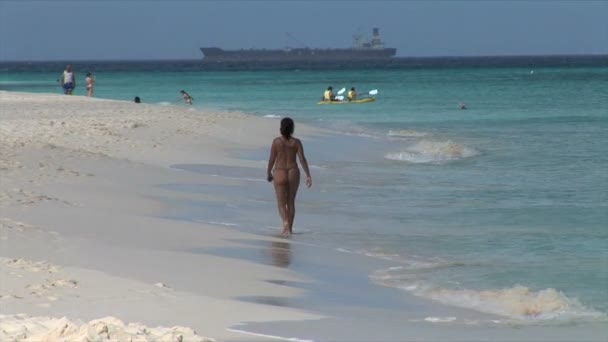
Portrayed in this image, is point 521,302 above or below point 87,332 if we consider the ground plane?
below

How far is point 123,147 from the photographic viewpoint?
65.8ft

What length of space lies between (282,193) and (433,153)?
11.5m

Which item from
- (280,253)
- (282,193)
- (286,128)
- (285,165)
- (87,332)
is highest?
(286,128)

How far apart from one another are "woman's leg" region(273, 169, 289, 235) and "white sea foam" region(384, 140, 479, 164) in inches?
379

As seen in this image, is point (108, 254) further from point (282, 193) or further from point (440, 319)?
point (282, 193)

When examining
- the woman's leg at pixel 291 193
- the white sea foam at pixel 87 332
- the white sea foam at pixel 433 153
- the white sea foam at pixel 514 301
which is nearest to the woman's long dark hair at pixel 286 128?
the woman's leg at pixel 291 193

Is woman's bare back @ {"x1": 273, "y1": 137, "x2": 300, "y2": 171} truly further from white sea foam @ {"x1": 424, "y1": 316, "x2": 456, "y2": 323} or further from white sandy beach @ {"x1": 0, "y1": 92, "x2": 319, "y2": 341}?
white sea foam @ {"x1": 424, "y1": 316, "x2": 456, "y2": 323}

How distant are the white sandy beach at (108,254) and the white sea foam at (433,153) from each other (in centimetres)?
373

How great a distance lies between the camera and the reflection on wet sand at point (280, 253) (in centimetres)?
1023

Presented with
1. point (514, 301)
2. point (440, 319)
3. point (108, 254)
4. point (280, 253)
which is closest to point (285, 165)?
point (280, 253)

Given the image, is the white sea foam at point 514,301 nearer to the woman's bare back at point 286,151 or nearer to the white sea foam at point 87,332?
the woman's bare back at point 286,151

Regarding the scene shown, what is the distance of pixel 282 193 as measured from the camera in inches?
483

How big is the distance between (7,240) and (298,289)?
2381mm

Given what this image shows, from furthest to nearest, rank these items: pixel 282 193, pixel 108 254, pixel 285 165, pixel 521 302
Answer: pixel 285 165 → pixel 282 193 → pixel 108 254 → pixel 521 302
